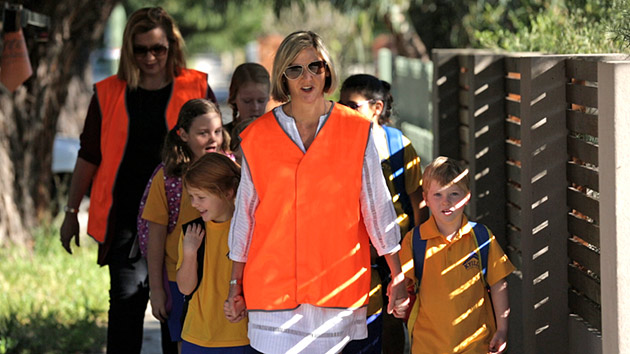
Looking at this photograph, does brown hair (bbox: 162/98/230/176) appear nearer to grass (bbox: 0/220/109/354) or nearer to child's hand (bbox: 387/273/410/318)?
child's hand (bbox: 387/273/410/318)

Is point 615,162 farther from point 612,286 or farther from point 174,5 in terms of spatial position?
point 174,5

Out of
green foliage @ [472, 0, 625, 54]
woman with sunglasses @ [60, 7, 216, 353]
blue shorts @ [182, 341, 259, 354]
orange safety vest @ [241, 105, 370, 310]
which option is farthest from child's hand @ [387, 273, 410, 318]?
woman with sunglasses @ [60, 7, 216, 353]

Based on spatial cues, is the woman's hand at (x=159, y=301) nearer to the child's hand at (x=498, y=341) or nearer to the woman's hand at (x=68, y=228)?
the woman's hand at (x=68, y=228)

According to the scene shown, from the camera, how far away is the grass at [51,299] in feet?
22.8

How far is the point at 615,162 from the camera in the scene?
139 inches

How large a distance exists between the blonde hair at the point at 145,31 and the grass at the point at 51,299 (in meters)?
2.16

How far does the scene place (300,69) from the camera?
384 centimetres

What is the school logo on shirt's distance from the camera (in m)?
4.22

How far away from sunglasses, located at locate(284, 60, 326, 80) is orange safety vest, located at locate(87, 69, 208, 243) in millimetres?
1707

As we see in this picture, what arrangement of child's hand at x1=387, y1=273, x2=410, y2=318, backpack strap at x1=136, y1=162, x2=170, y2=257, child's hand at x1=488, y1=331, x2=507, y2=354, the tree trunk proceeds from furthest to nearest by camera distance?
the tree trunk, backpack strap at x1=136, y1=162, x2=170, y2=257, child's hand at x1=488, y1=331, x2=507, y2=354, child's hand at x1=387, y1=273, x2=410, y2=318

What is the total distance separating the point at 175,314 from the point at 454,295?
1420mm

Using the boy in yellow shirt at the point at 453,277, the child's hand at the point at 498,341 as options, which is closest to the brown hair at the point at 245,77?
the boy in yellow shirt at the point at 453,277

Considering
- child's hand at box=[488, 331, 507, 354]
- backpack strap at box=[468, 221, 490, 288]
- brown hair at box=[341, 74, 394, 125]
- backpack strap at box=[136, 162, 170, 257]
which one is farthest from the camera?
backpack strap at box=[136, 162, 170, 257]

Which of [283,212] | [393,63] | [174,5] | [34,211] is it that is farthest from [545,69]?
[174,5]
